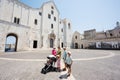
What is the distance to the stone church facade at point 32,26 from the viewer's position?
52.5 feet

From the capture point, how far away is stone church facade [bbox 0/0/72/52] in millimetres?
16016

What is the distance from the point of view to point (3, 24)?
1494 cm

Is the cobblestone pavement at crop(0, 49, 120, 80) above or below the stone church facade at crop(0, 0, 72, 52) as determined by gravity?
below

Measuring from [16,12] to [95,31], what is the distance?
118 ft

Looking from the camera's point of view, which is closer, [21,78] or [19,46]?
[21,78]

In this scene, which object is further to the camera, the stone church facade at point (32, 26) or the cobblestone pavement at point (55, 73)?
the stone church facade at point (32, 26)

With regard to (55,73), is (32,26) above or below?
above

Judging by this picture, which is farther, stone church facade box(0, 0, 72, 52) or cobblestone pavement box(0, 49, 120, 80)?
stone church facade box(0, 0, 72, 52)


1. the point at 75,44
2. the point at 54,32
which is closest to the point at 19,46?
the point at 54,32

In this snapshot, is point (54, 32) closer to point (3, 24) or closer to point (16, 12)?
point (16, 12)

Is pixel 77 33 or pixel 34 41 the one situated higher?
pixel 77 33

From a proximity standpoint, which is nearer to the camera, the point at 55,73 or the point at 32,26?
the point at 55,73

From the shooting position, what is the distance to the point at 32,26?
850 inches

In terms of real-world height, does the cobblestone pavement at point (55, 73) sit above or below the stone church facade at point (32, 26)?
below
